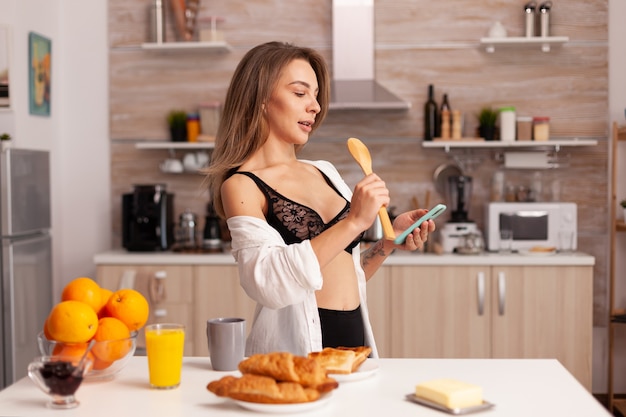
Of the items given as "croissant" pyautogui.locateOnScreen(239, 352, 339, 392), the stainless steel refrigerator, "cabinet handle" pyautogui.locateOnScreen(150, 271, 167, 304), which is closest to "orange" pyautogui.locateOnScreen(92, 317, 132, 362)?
"croissant" pyautogui.locateOnScreen(239, 352, 339, 392)

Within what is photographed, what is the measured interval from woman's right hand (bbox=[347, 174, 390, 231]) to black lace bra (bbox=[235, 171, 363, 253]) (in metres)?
0.29

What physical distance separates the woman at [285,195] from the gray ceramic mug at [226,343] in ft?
0.66

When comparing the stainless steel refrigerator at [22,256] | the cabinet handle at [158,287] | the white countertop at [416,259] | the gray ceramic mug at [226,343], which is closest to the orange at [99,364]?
the gray ceramic mug at [226,343]

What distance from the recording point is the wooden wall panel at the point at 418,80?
4555mm

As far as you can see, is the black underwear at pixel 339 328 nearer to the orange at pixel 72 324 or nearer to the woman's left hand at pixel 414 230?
the woman's left hand at pixel 414 230

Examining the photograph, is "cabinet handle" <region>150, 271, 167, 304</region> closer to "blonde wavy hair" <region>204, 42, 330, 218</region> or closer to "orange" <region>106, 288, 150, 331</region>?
"blonde wavy hair" <region>204, 42, 330, 218</region>

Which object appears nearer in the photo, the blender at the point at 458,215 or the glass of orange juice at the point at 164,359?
the glass of orange juice at the point at 164,359

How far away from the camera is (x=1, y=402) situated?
5.19 ft

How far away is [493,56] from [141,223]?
2135 mm

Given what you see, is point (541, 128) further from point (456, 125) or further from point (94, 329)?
point (94, 329)

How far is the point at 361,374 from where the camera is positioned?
1658mm

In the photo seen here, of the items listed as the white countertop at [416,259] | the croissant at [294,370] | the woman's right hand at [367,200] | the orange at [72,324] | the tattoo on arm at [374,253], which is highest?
the woman's right hand at [367,200]

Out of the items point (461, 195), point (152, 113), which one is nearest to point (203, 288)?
point (152, 113)

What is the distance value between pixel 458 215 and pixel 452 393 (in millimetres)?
3067
